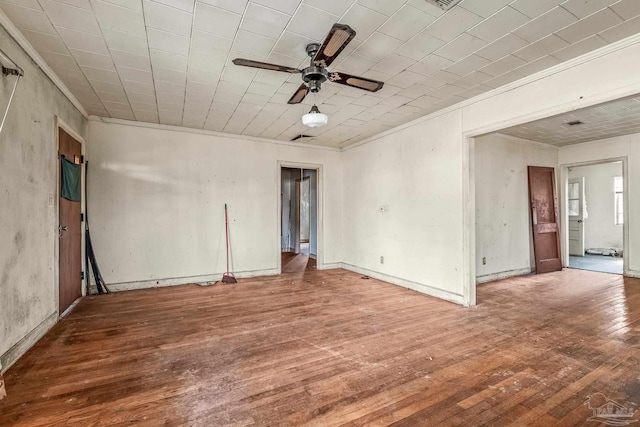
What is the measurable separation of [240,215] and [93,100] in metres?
2.75

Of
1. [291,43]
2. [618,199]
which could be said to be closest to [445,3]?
[291,43]

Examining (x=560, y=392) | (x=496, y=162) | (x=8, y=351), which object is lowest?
(x=560, y=392)

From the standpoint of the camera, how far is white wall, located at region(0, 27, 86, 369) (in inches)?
92.7

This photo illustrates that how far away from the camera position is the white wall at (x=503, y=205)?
543 centimetres

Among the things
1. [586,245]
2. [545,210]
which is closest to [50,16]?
[545,210]

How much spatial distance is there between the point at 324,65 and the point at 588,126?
5.25 m

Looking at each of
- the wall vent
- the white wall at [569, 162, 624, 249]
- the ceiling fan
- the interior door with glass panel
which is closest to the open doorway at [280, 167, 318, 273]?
the ceiling fan

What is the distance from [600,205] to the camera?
8.37 m

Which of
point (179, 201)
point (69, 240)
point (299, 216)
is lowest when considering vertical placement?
point (69, 240)

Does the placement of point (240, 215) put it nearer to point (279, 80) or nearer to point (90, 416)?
point (279, 80)

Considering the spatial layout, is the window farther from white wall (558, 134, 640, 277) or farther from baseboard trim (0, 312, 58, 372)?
baseboard trim (0, 312, 58, 372)

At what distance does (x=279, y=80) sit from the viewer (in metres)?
3.30

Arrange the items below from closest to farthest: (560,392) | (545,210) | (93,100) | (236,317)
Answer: (560,392) → (236,317) → (93,100) → (545,210)

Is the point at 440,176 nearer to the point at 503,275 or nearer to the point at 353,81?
the point at 353,81
